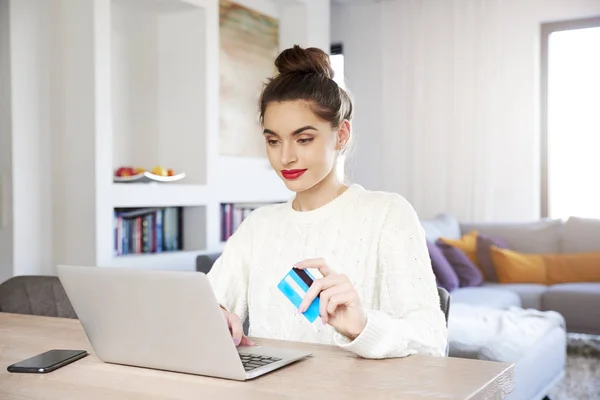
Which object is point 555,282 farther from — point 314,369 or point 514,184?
point 314,369

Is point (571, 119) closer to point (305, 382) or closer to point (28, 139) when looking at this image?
point (28, 139)

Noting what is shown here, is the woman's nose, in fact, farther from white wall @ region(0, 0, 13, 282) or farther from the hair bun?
white wall @ region(0, 0, 13, 282)

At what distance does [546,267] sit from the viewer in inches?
202

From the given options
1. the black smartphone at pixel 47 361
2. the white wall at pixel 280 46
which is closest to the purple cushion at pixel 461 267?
the white wall at pixel 280 46

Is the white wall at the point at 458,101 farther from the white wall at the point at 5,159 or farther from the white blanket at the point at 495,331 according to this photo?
the white wall at the point at 5,159

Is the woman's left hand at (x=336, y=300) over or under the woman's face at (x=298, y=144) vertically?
under

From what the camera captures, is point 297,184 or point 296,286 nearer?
point 296,286

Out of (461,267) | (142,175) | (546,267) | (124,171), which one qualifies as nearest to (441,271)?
(461,267)

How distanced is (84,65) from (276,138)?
2.75 meters

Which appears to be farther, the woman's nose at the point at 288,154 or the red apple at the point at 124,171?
the red apple at the point at 124,171

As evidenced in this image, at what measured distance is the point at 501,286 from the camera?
197 inches

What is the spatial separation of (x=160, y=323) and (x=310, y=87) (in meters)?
0.76

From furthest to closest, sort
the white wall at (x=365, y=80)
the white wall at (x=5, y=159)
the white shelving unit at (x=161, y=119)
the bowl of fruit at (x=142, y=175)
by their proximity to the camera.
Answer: the white wall at (x=365, y=80), the bowl of fruit at (x=142, y=175), the white shelving unit at (x=161, y=119), the white wall at (x=5, y=159)

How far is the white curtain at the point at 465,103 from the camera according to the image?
20.2ft
